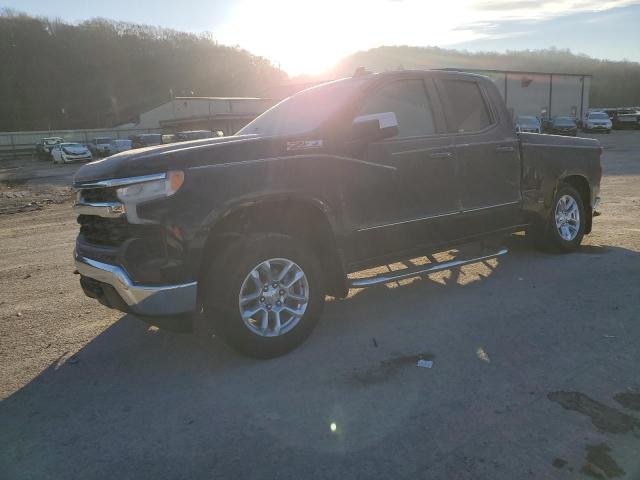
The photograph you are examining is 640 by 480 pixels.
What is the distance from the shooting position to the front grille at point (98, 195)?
326 cm

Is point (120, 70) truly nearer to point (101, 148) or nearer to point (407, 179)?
point (101, 148)

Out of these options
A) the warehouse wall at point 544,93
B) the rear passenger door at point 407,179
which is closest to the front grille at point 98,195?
the rear passenger door at point 407,179

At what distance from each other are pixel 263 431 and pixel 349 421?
465 millimetres

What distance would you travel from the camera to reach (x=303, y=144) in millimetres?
3645

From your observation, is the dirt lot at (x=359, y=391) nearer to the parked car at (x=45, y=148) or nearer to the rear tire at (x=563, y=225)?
the rear tire at (x=563, y=225)

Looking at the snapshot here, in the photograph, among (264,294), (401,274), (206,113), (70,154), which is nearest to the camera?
(264,294)

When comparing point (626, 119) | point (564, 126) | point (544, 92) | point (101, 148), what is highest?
point (544, 92)

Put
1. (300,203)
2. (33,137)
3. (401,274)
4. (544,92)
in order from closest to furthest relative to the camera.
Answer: (300,203) → (401,274) → (544,92) → (33,137)

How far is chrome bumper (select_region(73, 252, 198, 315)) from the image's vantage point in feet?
10.3

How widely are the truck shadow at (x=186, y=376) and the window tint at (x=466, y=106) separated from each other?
1.56 meters

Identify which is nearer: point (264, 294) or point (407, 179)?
point (264, 294)

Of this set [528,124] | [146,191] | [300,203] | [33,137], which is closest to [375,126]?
[300,203]

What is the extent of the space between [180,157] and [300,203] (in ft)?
2.93

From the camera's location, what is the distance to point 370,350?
12.0 ft
